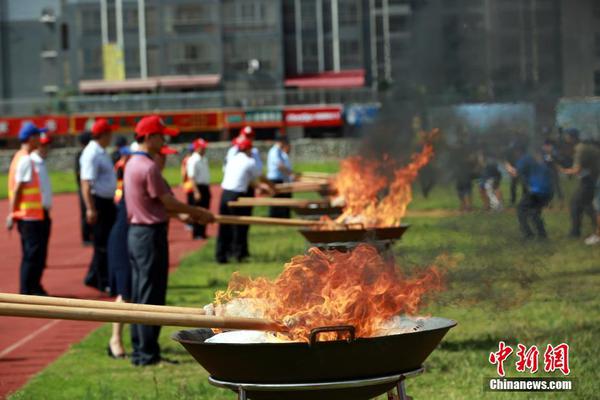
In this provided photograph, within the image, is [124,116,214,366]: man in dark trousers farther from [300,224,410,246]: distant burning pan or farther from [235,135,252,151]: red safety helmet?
[235,135,252,151]: red safety helmet

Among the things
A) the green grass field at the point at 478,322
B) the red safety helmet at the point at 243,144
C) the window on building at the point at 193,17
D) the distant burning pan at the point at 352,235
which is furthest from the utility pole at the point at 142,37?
the distant burning pan at the point at 352,235

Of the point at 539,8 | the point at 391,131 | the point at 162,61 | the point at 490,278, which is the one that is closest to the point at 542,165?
the point at 539,8

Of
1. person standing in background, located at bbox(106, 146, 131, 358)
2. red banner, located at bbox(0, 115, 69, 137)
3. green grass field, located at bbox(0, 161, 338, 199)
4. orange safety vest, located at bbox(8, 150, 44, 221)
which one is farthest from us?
red banner, located at bbox(0, 115, 69, 137)

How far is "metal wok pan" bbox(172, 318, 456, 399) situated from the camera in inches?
208

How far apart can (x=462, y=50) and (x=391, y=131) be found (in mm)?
11662

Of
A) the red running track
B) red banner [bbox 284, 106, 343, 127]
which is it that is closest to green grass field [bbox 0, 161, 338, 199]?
red banner [bbox 284, 106, 343, 127]

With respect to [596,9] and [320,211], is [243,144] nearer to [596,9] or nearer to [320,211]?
[320,211]

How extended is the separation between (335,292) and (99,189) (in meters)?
8.56

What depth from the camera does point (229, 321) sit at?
5.47 m

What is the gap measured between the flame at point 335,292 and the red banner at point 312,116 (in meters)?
60.5

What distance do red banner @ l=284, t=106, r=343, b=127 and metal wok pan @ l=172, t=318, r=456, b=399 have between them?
61258 mm

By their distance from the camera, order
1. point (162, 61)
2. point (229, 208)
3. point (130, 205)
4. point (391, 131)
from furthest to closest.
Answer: point (162, 61), point (391, 131), point (229, 208), point (130, 205)

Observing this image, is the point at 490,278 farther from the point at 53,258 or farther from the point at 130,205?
the point at 53,258

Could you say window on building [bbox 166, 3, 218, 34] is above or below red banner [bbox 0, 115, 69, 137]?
above
